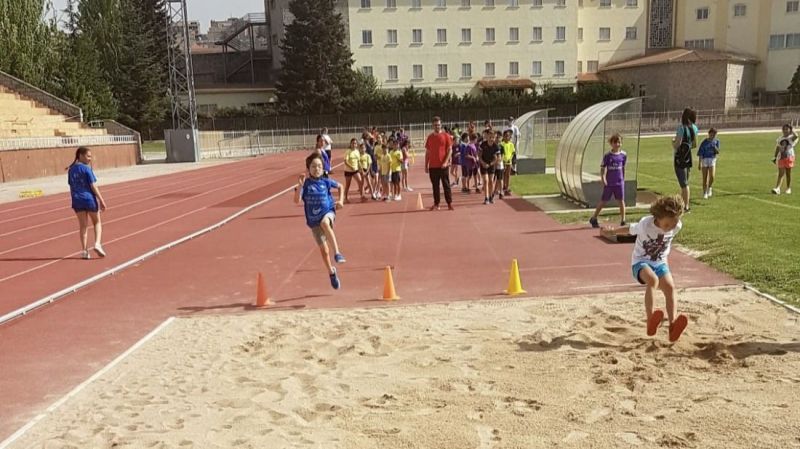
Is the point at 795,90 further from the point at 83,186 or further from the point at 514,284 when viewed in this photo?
the point at 83,186

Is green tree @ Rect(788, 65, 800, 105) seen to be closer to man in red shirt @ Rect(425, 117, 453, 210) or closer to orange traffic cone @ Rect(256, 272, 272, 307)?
man in red shirt @ Rect(425, 117, 453, 210)

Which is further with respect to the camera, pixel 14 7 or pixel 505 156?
pixel 14 7

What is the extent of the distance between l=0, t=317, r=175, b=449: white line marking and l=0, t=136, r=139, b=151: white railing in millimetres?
27187

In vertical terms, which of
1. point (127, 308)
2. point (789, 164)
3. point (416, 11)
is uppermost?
point (416, 11)

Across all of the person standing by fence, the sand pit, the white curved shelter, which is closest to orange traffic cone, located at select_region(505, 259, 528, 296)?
the sand pit

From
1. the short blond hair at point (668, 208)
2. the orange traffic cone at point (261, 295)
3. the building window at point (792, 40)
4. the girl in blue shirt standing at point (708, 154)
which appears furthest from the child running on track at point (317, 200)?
the building window at point (792, 40)

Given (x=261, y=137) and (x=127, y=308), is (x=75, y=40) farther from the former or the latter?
(x=127, y=308)

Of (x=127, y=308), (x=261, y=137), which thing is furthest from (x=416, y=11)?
(x=127, y=308)

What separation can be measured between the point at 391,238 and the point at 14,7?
4512cm

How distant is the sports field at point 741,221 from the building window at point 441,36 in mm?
46843

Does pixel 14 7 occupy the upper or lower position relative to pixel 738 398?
upper

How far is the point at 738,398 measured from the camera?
14.8 feet

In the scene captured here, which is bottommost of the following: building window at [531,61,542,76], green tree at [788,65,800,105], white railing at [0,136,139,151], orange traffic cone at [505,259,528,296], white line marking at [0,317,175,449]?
white line marking at [0,317,175,449]

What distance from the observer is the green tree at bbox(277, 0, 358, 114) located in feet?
202
